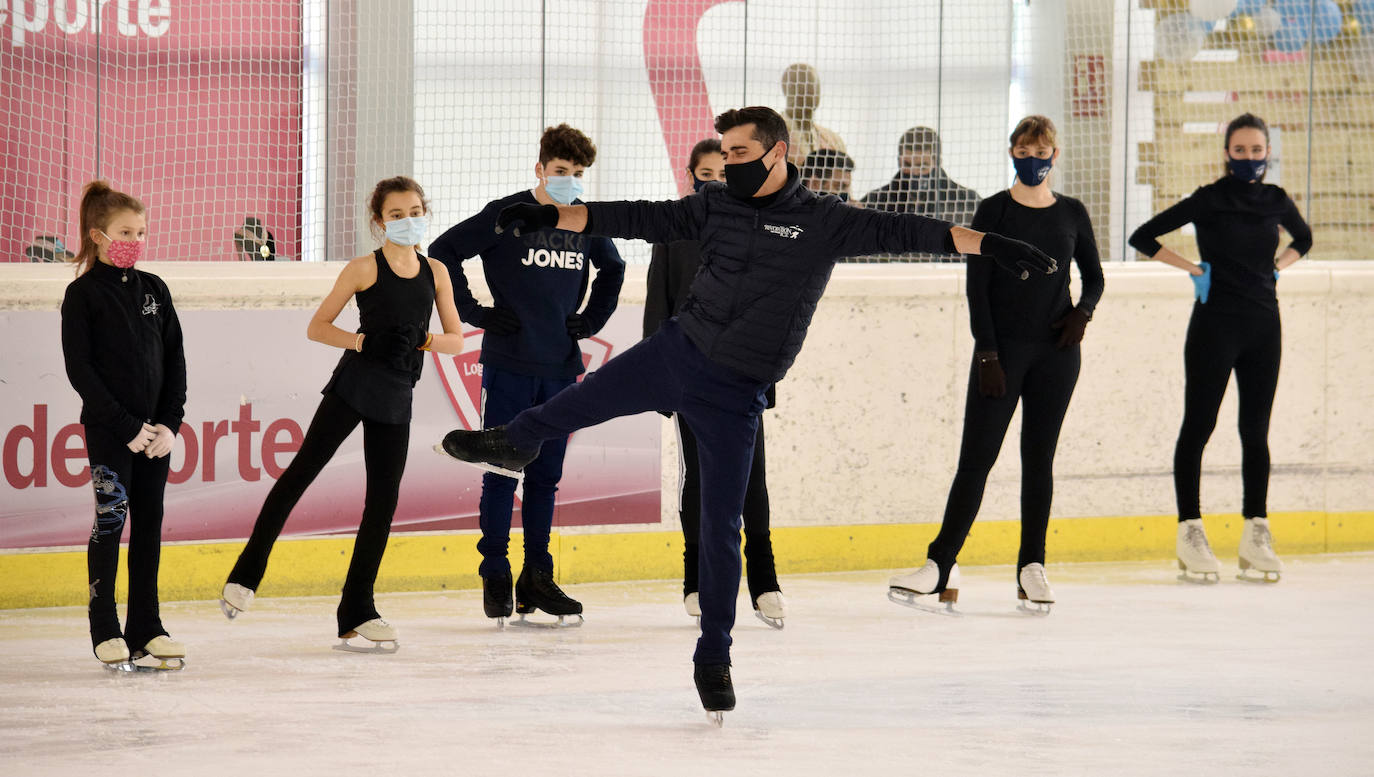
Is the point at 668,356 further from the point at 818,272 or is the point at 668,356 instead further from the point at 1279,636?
the point at 1279,636

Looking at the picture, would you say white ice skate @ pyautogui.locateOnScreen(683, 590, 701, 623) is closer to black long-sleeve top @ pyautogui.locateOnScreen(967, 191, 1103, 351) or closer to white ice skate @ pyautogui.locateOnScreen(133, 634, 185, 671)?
black long-sleeve top @ pyautogui.locateOnScreen(967, 191, 1103, 351)

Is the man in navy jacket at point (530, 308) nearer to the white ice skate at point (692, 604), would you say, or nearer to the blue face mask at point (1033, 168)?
the white ice skate at point (692, 604)

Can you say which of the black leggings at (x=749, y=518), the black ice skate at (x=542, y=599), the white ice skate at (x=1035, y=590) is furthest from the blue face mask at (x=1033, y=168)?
the black ice skate at (x=542, y=599)

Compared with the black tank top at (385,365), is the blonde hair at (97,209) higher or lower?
higher

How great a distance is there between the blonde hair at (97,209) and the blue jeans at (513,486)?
1328 mm

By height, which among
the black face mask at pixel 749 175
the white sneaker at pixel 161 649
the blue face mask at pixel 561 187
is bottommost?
the white sneaker at pixel 161 649

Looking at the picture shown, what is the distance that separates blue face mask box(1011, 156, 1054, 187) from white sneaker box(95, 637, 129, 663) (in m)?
3.40

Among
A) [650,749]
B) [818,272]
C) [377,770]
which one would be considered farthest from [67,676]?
[818,272]

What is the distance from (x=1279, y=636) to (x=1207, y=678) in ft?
2.78

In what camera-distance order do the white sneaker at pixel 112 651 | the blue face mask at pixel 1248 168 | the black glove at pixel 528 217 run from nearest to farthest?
1. the black glove at pixel 528 217
2. the white sneaker at pixel 112 651
3. the blue face mask at pixel 1248 168

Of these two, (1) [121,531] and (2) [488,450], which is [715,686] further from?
(1) [121,531]

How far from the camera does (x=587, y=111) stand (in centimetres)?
717

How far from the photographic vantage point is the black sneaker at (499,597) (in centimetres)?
553

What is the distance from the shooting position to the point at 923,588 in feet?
19.1
